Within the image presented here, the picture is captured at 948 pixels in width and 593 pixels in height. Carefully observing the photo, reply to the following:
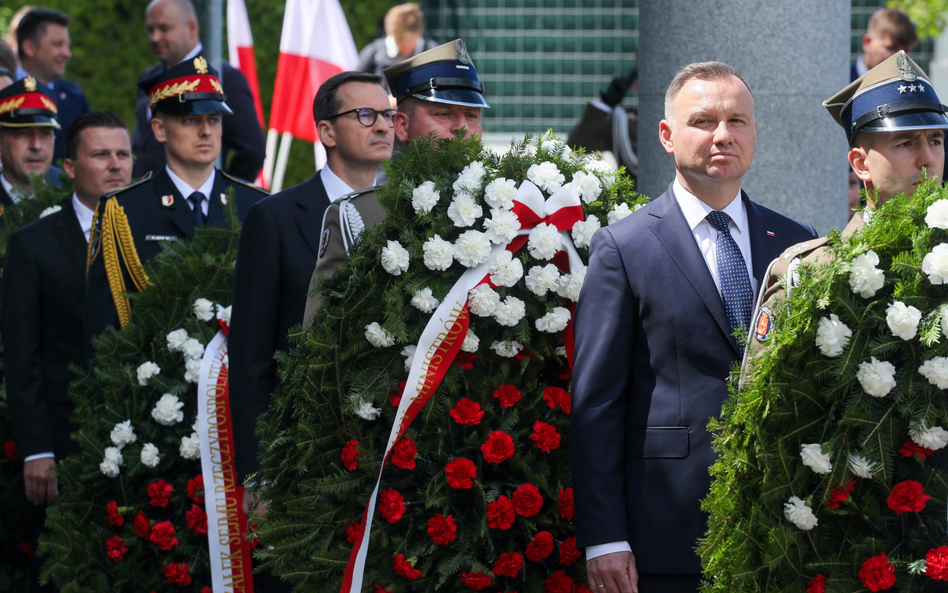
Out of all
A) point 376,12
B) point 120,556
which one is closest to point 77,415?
point 120,556

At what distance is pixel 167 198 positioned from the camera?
5.34 metres

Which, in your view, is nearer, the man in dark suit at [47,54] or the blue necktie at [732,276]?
the blue necktie at [732,276]

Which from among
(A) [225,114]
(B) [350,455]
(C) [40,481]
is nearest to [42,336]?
(C) [40,481]

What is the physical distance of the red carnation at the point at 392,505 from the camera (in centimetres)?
339

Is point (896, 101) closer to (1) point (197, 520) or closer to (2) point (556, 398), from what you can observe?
(2) point (556, 398)

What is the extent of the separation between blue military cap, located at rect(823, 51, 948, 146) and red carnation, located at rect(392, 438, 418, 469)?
5.44ft

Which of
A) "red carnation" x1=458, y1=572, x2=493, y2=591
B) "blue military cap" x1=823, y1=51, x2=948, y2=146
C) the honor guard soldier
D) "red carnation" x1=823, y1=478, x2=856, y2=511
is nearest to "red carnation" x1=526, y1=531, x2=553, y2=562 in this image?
"red carnation" x1=458, y1=572, x2=493, y2=591

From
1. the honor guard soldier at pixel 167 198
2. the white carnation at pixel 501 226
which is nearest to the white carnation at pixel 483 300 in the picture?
the white carnation at pixel 501 226

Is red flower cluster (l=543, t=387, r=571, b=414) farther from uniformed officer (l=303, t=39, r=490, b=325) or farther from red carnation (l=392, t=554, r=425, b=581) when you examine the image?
uniformed officer (l=303, t=39, r=490, b=325)

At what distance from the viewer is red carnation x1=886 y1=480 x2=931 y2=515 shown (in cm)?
265

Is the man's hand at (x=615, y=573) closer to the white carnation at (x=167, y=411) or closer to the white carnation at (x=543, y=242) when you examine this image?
the white carnation at (x=543, y=242)

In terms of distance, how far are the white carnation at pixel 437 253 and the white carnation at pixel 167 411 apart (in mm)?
1541

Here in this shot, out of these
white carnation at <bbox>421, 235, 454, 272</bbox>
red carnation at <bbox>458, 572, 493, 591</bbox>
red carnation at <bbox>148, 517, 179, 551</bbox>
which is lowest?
red carnation at <bbox>148, 517, 179, 551</bbox>

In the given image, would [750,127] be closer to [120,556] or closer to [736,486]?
[736,486]
